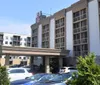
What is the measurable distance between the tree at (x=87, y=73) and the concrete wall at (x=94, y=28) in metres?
32.7

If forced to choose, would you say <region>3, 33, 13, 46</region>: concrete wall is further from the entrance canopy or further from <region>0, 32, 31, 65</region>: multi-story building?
the entrance canopy

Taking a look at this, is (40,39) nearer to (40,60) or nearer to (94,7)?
(40,60)

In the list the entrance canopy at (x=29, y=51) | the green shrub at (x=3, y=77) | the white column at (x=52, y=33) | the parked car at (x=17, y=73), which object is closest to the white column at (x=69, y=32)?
the entrance canopy at (x=29, y=51)

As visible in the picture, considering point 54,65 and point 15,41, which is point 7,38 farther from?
point 54,65

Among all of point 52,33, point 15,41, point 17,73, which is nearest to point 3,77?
point 17,73

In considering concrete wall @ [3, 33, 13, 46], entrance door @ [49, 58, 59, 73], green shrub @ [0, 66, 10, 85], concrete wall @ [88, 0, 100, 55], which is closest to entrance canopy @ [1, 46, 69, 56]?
entrance door @ [49, 58, 59, 73]

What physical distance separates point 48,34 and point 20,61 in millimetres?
41503

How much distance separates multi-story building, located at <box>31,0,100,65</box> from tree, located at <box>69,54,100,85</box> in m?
31.9

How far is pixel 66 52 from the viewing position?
47500mm

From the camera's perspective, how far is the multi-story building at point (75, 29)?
1608 inches

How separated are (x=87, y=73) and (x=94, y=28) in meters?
34.3

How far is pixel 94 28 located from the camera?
40.7m

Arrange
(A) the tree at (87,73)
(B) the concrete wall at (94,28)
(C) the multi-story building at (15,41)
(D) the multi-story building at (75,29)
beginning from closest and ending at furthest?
(A) the tree at (87,73)
(B) the concrete wall at (94,28)
(D) the multi-story building at (75,29)
(C) the multi-story building at (15,41)

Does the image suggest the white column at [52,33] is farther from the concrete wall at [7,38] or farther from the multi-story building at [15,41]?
the concrete wall at [7,38]
